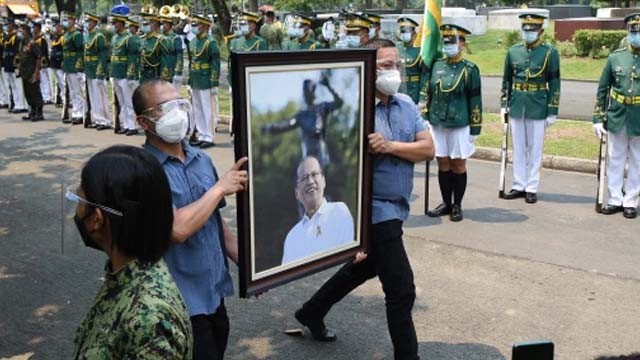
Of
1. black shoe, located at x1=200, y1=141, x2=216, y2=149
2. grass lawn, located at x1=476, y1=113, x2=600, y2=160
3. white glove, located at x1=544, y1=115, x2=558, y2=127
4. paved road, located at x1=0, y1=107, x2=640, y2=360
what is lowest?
paved road, located at x1=0, y1=107, x2=640, y2=360

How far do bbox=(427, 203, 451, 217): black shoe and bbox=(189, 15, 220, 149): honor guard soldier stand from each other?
5189 mm

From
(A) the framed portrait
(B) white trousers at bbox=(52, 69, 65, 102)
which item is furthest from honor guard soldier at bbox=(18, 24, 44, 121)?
(A) the framed portrait

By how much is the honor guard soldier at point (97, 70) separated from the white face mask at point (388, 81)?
1105 cm

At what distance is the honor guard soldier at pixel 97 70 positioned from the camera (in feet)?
45.7

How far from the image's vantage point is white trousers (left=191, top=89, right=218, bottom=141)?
1212 centimetres

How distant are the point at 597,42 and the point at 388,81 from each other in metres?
22.2

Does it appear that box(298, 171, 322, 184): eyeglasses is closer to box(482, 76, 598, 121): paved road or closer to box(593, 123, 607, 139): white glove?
box(593, 123, 607, 139): white glove

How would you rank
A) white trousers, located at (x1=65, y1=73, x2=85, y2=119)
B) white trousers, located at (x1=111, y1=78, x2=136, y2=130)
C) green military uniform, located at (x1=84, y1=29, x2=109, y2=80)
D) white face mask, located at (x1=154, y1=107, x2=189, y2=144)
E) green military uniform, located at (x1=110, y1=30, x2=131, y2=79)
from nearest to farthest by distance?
white face mask, located at (x1=154, y1=107, x2=189, y2=144) → green military uniform, located at (x1=110, y1=30, x2=131, y2=79) → white trousers, located at (x1=111, y1=78, x2=136, y2=130) → green military uniform, located at (x1=84, y1=29, x2=109, y2=80) → white trousers, located at (x1=65, y1=73, x2=85, y2=119)

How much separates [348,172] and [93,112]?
38.8 ft

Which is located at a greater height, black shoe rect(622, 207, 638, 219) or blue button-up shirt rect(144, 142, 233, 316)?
blue button-up shirt rect(144, 142, 233, 316)

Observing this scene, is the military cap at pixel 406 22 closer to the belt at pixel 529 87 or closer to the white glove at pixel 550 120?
the belt at pixel 529 87

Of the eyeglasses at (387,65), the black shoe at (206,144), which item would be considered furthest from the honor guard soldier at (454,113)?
the black shoe at (206,144)

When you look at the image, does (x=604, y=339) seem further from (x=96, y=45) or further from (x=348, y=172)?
(x=96, y=45)

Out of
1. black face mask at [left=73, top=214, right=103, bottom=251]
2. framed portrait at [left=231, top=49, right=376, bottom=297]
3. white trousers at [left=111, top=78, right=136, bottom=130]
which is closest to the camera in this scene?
black face mask at [left=73, top=214, right=103, bottom=251]
